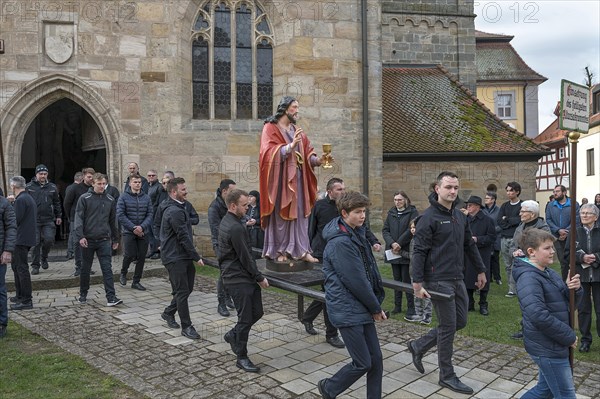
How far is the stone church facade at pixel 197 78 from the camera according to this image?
36.6ft

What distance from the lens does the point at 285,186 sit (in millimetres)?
5734

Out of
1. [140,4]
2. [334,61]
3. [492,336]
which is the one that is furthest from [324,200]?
[140,4]

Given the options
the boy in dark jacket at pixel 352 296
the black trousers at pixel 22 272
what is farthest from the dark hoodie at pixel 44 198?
the boy in dark jacket at pixel 352 296

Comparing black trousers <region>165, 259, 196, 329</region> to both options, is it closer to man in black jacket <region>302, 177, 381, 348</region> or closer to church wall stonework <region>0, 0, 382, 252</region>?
man in black jacket <region>302, 177, 381, 348</region>

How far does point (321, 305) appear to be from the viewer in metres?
6.29

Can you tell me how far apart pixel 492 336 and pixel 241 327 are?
10.9ft

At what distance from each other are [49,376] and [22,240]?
10.1ft

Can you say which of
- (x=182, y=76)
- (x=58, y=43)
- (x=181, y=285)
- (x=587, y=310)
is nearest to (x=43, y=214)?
(x=58, y=43)

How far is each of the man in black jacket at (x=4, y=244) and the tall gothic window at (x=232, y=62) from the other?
6561 millimetres

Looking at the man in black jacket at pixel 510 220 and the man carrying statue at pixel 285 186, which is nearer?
the man carrying statue at pixel 285 186

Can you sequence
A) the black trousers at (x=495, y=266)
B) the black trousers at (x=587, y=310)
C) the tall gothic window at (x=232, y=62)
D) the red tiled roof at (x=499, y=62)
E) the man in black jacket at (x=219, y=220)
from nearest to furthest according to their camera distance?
the black trousers at (x=587, y=310) → the man in black jacket at (x=219, y=220) → the black trousers at (x=495, y=266) → the tall gothic window at (x=232, y=62) → the red tiled roof at (x=499, y=62)

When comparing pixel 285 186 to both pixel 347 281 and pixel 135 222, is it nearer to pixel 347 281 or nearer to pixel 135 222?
pixel 347 281

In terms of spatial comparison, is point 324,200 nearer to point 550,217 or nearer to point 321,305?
point 321,305

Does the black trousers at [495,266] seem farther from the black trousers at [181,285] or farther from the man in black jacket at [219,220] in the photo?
the black trousers at [181,285]
